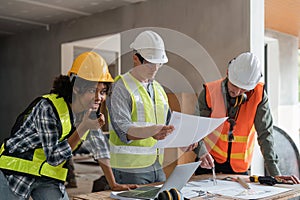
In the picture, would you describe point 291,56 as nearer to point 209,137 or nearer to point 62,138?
Result: point 209,137

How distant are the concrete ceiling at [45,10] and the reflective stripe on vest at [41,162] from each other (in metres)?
3.56

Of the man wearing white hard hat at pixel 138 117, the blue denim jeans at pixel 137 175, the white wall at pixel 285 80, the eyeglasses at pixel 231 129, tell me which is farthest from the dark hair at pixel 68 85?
the white wall at pixel 285 80

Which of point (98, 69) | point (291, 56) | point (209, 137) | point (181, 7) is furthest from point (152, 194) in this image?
point (291, 56)

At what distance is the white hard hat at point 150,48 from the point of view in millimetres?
2451

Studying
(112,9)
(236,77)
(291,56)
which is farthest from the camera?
(291,56)

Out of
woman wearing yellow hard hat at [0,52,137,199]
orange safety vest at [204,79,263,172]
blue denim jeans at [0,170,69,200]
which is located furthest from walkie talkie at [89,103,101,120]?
orange safety vest at [204,79,263,172]

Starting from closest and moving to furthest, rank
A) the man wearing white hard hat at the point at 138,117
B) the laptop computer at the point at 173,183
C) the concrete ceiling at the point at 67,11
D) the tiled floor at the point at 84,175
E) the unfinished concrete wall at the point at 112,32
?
the laptop computer at the point at 173,183 < the man wearing white hard hat at the point at 138,117 < the unfinished concrete wall at the point at 112,32 < the concrete ceiling at the point at 67,11 < the tiled floor at the point at 84,175

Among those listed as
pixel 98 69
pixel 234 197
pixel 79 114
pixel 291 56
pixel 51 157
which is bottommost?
pixel 234 197

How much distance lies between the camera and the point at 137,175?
239 cm

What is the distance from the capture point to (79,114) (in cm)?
206

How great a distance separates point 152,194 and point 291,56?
→ 6.01m

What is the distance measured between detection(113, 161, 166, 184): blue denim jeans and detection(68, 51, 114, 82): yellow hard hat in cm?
57

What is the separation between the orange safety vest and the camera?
2.67m

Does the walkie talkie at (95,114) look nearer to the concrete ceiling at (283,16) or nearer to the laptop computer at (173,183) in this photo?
the laptop computer at (173,183)
